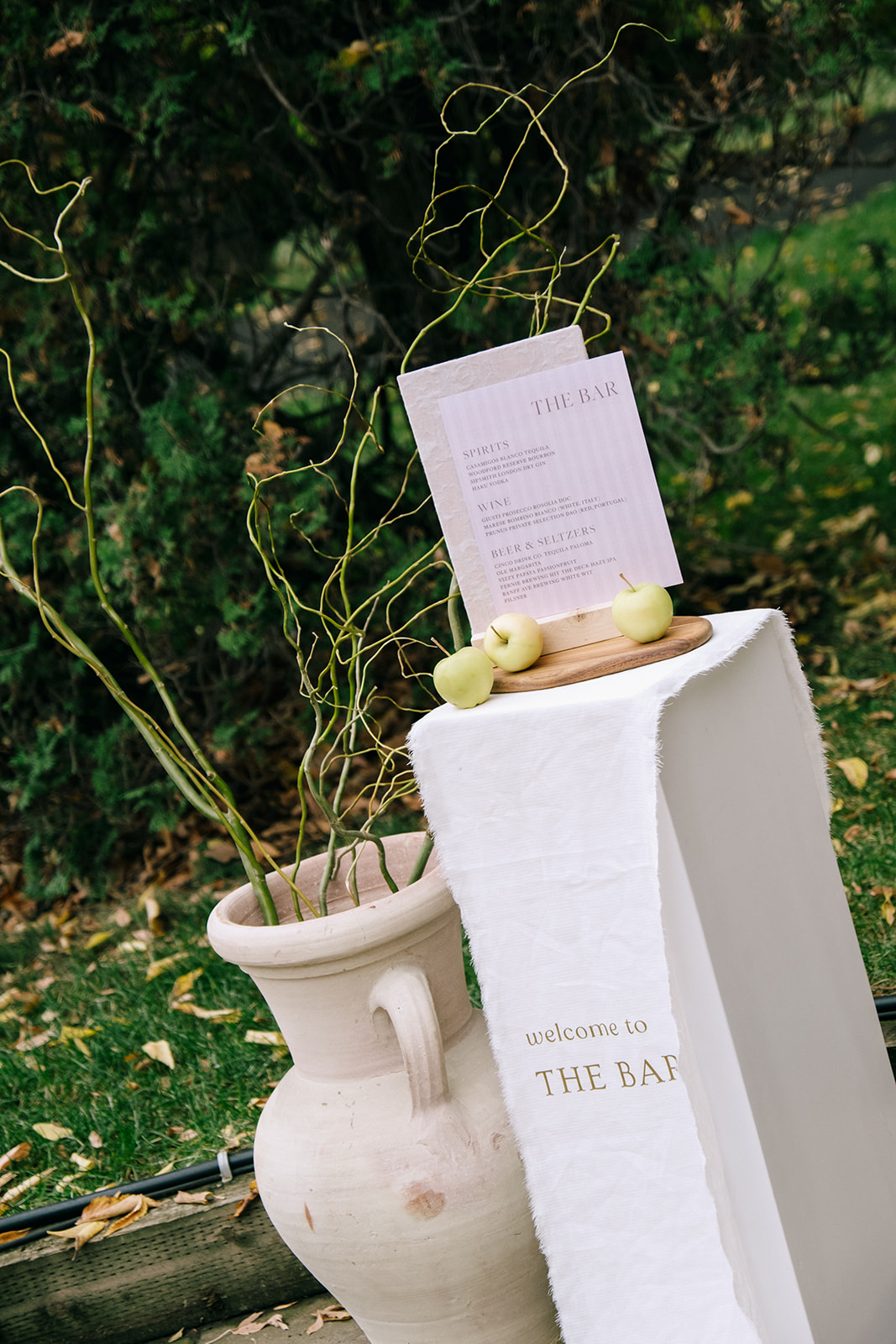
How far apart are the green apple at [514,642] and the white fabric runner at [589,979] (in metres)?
0.06

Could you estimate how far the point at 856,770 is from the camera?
3127mm

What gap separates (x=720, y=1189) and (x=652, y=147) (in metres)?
3.35

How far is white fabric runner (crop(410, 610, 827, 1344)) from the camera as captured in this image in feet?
4.56

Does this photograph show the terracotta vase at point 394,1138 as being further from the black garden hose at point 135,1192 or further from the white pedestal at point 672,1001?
the black garden hose at point 135,1192

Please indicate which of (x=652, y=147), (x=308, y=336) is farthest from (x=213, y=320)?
(x=652, y=147)

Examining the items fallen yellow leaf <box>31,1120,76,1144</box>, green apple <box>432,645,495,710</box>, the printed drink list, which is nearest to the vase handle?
green apple <box>432,645,495,710</box>

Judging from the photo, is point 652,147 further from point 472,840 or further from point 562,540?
point 472,840

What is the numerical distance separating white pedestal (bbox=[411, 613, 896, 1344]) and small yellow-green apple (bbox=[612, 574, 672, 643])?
0.07 meters

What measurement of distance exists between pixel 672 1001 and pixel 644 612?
0.49 metres

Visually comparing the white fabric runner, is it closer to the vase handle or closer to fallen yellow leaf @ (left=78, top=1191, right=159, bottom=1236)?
the vase handle

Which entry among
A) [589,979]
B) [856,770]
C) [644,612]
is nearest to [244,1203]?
[589,979]

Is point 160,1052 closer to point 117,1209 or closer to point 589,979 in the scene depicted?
point 117,1209

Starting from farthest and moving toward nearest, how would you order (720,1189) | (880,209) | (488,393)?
1. (880,209)
2. (488,393)
3. (720,1189)

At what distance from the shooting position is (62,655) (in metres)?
3.76
